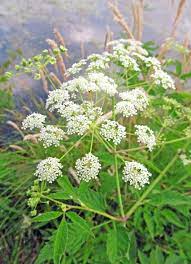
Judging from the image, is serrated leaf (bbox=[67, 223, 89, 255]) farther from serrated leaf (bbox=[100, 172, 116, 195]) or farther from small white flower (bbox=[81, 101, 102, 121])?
small white flower (bbox=[81, 101, 102, 121])

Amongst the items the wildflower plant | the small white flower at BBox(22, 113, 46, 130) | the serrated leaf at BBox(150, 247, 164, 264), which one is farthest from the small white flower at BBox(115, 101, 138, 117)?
the serrated leaf at BBox(150, 247, 164, 264)

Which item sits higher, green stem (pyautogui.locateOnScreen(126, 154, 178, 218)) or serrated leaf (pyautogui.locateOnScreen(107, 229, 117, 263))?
serrated leaf (pyautogui.locateOnScreen(107, 229, 117, 263))

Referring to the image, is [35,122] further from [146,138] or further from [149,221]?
[149,221]

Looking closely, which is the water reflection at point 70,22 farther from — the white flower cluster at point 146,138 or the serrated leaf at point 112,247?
the serrated leaf at point 112,247

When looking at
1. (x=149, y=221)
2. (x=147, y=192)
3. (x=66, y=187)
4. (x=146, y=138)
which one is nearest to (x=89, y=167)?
(x=66, y=187)

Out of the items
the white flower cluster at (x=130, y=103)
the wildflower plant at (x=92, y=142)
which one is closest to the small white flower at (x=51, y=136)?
the wildflower plant at (x=92, y=142)

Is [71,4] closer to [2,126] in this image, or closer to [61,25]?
[61,25]
